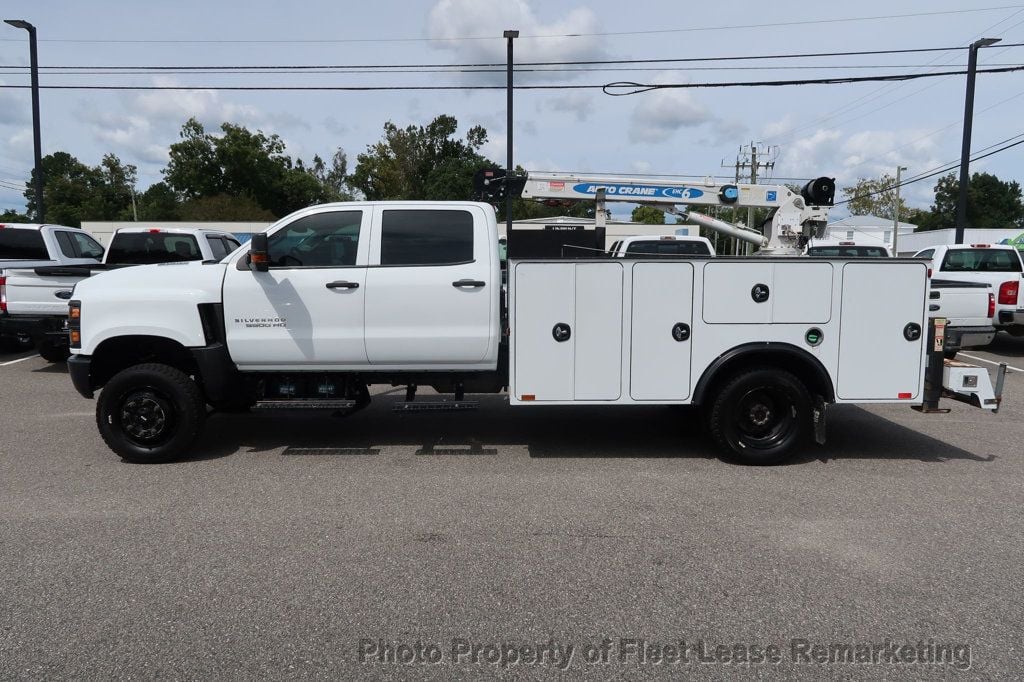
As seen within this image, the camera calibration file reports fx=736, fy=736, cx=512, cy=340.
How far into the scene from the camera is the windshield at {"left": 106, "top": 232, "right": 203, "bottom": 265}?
38.3ft

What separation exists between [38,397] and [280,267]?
17.2 feet

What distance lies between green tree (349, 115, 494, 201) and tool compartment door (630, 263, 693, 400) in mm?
53365

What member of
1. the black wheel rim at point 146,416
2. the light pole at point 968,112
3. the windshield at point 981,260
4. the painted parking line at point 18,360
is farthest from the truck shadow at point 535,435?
the light pole at point 968,112

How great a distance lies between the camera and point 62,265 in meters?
11.3

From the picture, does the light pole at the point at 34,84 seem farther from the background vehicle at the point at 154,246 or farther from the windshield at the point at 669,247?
the windshield at the point at 669,247

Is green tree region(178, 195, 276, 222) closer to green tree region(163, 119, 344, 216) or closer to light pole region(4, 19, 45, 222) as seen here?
green tree region(163, 119, 344, 216)

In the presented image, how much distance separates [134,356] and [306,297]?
1753 mm

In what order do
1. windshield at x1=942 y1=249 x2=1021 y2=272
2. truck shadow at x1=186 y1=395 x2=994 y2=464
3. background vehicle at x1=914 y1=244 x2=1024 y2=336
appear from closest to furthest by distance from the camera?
truck shadow at x1=186 y1=395 x2=994 y2=464, background vehicle at x1=914 y1=244 x2=1024 y2=336, windshield at x1=942 y1=249 x2=1021 y2=272

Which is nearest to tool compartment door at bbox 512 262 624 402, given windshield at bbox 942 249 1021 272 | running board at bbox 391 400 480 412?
running board at bbox 391 400 480 412

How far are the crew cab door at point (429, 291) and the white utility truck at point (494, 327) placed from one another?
1cm

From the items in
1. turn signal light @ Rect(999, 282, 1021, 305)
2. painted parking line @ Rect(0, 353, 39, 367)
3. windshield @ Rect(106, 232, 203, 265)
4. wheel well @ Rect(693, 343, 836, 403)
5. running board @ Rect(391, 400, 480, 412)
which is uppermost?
windshield @ Rect(106, 232, 203, 265)

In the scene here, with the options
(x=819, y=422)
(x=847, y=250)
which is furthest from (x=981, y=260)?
(x=819, y=422)

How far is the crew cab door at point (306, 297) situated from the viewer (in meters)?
6.15

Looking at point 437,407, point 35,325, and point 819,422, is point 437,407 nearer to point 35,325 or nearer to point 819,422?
point 819,422
